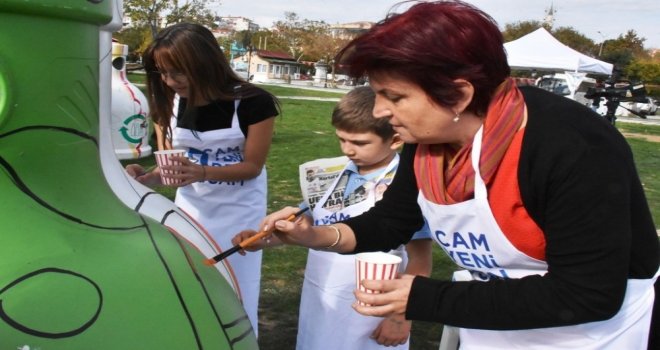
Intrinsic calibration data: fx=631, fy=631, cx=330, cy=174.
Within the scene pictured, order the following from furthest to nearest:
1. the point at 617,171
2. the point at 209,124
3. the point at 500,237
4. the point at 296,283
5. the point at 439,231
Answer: the point at 296,283 → the point at 209,124 → the point at 439,231 → the point at 500,237 → the point at 617,171

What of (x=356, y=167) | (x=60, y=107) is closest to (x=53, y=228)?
(x=60, y=107)

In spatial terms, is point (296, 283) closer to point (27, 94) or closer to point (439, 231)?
point (439, 231)

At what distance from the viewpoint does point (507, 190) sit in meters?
1.38

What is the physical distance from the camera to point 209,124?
259 centimetres

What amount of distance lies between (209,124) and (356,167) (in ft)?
2.19

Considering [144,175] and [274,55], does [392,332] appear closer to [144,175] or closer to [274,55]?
[144,175]

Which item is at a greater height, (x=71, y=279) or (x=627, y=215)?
(x=627, y=215)

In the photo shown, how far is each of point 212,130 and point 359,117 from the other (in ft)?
2.23

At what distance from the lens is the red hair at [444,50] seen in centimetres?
132

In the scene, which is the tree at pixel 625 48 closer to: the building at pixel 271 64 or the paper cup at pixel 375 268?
the building at pixel 271 64

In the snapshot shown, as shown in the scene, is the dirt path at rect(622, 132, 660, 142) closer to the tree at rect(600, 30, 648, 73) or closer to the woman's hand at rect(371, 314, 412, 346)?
the woman's hand at rect(371, 314, 412, 346)

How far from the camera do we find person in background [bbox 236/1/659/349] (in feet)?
4.19

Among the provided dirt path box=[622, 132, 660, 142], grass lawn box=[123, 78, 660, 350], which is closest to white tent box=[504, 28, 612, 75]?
dirt path box=[622, 132, 660, 142]

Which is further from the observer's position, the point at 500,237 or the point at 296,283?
the point at 296,283
